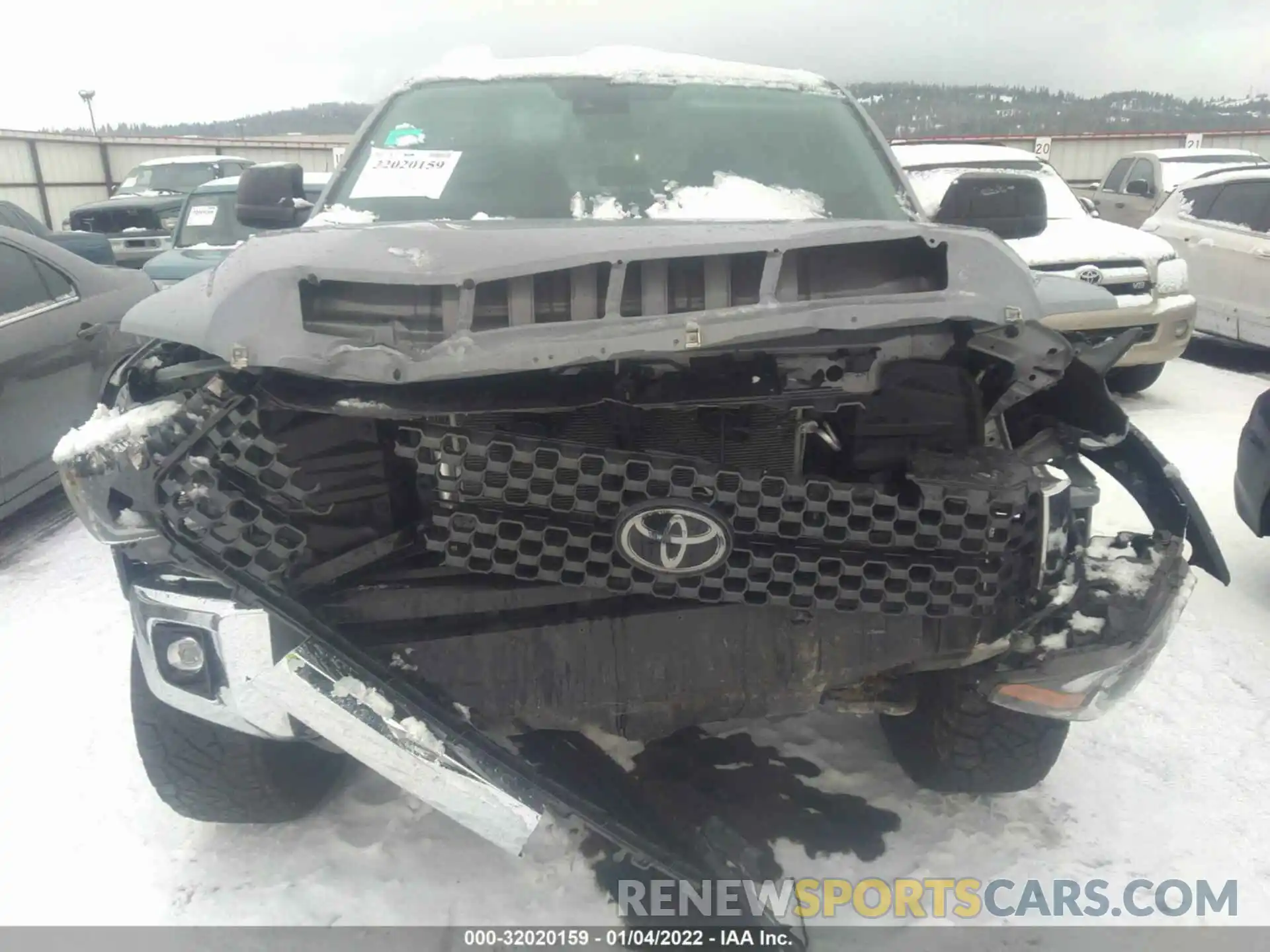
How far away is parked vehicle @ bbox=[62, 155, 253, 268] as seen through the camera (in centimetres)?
1291

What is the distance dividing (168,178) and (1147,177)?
1387cm

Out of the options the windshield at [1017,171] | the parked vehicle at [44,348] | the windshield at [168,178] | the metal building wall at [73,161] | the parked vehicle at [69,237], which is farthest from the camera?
the metal building wall at [73,161]

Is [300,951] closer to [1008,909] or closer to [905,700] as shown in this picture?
[905,700]

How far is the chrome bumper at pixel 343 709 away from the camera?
1849mm

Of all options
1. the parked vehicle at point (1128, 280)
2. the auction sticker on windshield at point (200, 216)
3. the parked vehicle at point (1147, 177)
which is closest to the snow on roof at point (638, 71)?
the parked vehicle at point (1128, 280)

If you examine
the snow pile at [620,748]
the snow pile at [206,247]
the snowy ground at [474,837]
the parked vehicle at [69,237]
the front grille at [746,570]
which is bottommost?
the snowy ground at [474,837]

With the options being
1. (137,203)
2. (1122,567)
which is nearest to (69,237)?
(137,203)

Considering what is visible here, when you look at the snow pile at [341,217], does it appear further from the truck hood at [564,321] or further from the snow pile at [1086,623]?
the snow pile at [1086,623]

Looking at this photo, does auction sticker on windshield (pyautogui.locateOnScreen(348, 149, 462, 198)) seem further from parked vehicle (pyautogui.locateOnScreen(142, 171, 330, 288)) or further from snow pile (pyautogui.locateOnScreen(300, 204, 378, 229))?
parked vehicle (pyautogui.locateOnScreen(142, 171, 330, 288))

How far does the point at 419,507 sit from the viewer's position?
2.16 metres

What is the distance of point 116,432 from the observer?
6.13 feet

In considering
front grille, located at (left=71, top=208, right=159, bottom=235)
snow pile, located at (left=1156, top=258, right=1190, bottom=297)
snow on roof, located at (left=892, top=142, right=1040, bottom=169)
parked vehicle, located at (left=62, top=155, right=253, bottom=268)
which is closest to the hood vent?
snow pile, located at (left=1156, top=258, right=1190, bottom=297)

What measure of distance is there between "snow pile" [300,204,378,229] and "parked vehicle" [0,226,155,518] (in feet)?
6.32

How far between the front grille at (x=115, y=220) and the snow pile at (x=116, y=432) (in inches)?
511
